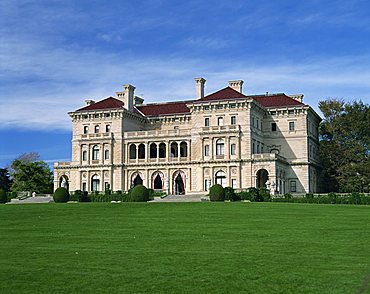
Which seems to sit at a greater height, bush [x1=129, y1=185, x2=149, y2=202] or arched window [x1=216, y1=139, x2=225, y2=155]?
arched window [x1=216, y1=139, x2=225, y2=155]

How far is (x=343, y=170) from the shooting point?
7325 cm

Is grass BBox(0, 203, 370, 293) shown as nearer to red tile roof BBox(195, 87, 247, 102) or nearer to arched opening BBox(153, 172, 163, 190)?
red tile roof BBox(195, 87, 247, 102)

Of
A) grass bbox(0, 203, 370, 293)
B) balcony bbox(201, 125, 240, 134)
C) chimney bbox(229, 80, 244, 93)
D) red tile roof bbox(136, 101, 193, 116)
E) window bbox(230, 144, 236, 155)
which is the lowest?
grass bbox(0, 203, 370, 293)

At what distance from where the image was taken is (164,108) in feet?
280

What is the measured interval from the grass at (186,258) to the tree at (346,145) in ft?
153

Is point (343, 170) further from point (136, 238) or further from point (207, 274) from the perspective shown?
point (207, 274)

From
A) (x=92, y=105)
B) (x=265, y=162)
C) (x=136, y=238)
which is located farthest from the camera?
(x=92, y=105)

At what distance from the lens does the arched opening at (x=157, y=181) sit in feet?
252

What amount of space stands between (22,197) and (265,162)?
30.5 metres

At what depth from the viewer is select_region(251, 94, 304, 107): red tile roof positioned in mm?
78069

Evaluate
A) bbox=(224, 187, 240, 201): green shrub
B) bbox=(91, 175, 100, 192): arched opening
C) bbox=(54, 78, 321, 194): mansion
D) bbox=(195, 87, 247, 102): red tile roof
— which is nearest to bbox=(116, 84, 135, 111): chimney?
bbox=(54, 78, 321, 194): mansion

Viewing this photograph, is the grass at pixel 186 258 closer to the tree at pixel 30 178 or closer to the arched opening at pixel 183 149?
the arched opening at pixel 183 149

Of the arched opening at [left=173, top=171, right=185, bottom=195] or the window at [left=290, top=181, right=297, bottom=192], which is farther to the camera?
the arched opening at [left=173, top=171, right=185, bottom=195]

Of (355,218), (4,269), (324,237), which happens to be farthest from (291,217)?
(4,269)
